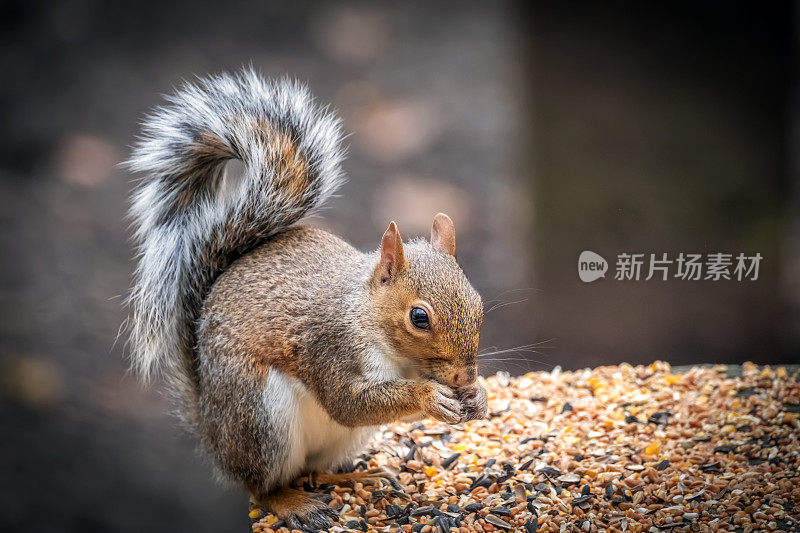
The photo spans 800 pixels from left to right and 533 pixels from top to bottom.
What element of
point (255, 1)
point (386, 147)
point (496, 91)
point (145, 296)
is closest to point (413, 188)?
point (386, 147)

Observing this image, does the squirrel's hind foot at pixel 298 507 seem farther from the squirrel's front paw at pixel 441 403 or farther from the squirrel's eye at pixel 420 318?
the squirrel's eye at pixel 420 318

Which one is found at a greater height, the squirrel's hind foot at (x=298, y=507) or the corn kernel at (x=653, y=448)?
the corn kernel at (x=653, y=448)

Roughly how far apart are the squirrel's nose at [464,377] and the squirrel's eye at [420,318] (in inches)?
5.1

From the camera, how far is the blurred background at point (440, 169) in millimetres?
1795

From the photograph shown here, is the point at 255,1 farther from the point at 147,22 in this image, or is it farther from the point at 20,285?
the point at 20,285

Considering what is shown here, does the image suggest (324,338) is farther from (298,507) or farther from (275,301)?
(298,507)

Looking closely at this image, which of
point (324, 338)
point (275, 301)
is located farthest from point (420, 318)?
point (275, 301)

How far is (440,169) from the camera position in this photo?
80.7 inches

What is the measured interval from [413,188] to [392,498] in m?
0.79

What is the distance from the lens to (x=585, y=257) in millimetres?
2041

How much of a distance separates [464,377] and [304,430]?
47 cm

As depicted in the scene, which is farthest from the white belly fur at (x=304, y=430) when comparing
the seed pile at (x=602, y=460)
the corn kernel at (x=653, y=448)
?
the corn kernel at (x=653, y=448)

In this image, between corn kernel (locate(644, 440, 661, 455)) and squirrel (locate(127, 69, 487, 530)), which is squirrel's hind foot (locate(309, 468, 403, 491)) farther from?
corn kernel (locate(644, 440, 661, 455))

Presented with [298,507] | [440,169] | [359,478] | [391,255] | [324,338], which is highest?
[440,169]
